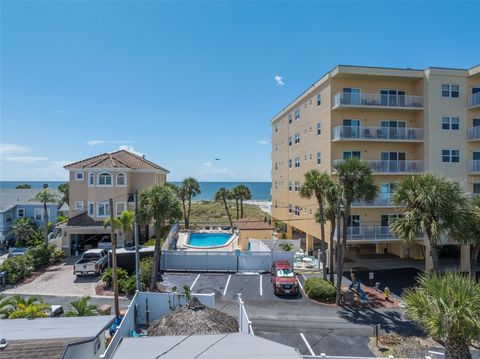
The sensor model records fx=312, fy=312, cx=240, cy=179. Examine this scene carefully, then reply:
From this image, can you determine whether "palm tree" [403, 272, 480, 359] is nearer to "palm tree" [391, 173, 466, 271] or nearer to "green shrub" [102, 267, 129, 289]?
"palm tree" [391, 173, 466, 271]

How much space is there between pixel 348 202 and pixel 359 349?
27.8 ft

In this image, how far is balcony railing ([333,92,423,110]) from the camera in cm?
2662

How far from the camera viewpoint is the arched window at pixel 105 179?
105 ft

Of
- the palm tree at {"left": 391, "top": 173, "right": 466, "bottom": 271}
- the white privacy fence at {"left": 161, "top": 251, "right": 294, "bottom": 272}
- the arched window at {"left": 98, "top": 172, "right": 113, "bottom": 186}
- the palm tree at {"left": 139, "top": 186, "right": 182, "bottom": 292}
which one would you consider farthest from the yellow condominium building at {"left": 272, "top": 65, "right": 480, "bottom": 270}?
the arched window at {"left": 98, "top": 172, "right": 113, "bottom": 186}

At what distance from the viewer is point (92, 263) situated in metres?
24.2

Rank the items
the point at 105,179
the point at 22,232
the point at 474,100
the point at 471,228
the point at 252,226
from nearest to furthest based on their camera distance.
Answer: the point at 471,228, the point at 474,100, the point at 105,179, the point at 22,232, the point at 252,226

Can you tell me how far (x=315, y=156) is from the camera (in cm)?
3028

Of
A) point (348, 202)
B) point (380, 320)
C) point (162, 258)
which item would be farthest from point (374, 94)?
point (162, 258)

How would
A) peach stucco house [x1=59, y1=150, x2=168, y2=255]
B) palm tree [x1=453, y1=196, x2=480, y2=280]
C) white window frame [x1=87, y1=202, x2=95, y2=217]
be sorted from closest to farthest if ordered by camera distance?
palm tree [x1=453, y1=196, x2=480, y2=280], peach stucco house [x1=59, y1=150, x2=168, y2=255], white window frame [x1=87, y1=202, x2=95, y2=217]

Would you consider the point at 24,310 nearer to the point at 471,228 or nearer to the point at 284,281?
the point at 284,281

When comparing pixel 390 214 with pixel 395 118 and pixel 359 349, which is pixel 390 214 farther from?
pixel 359 349

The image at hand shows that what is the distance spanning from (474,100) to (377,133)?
345 inches

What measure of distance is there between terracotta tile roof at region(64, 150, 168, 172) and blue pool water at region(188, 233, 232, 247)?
10953 millimetres

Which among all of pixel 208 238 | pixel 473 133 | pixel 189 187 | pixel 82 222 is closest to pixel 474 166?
pixel 473 133
